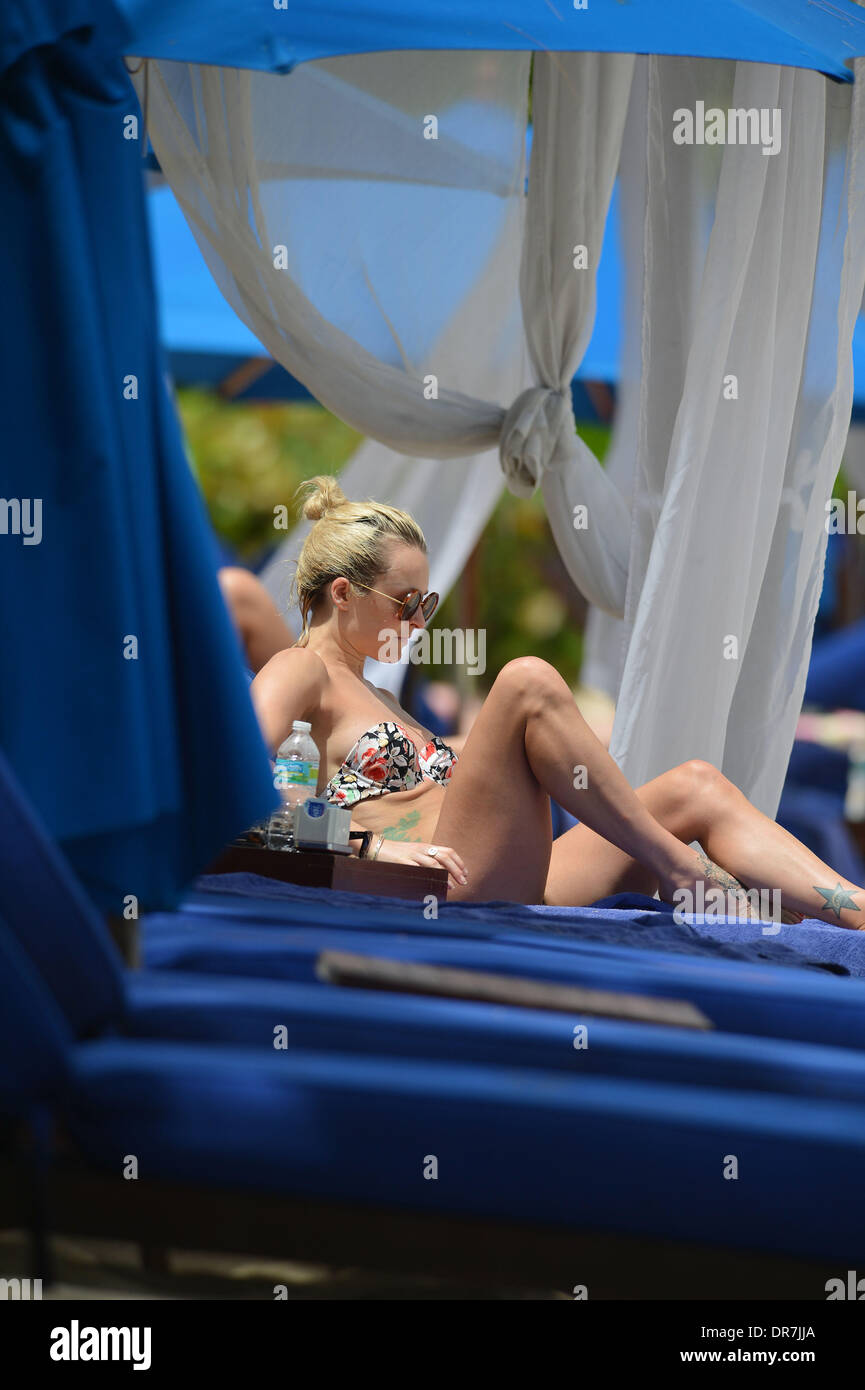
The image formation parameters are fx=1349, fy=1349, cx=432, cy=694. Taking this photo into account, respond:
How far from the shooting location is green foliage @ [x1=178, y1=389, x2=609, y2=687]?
44.3 feet

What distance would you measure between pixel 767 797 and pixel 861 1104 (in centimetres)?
188

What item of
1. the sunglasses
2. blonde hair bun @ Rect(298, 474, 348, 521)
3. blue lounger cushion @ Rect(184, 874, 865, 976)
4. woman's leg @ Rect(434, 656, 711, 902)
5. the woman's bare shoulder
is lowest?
blue lounger cushion @ Rect(184, 874, 865, 976)

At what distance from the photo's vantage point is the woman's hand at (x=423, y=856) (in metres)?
2.64

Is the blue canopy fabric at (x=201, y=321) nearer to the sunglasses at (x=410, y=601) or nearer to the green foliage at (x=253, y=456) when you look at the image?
the sunglasses at (x=410, y=601)

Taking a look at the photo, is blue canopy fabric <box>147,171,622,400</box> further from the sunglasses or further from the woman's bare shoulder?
the woman's bare shoulder

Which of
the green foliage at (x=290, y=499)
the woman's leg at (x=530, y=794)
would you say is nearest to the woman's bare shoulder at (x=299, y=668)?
the woman's leg at (x=530, y=794)

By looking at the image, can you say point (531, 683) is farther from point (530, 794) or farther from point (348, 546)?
point (348, 546)

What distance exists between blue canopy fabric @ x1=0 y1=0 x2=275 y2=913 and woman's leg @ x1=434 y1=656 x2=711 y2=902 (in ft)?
3.68

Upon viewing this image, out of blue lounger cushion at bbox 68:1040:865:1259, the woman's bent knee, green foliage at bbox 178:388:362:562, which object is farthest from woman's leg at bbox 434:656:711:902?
green foliage at bbox 178:388:362:562

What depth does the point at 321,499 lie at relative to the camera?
10.7 ft

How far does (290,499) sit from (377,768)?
10752 mm

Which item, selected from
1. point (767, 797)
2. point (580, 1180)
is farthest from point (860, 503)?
point (580, 1180)

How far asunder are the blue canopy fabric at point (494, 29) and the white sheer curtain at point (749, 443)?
0.64 meters
